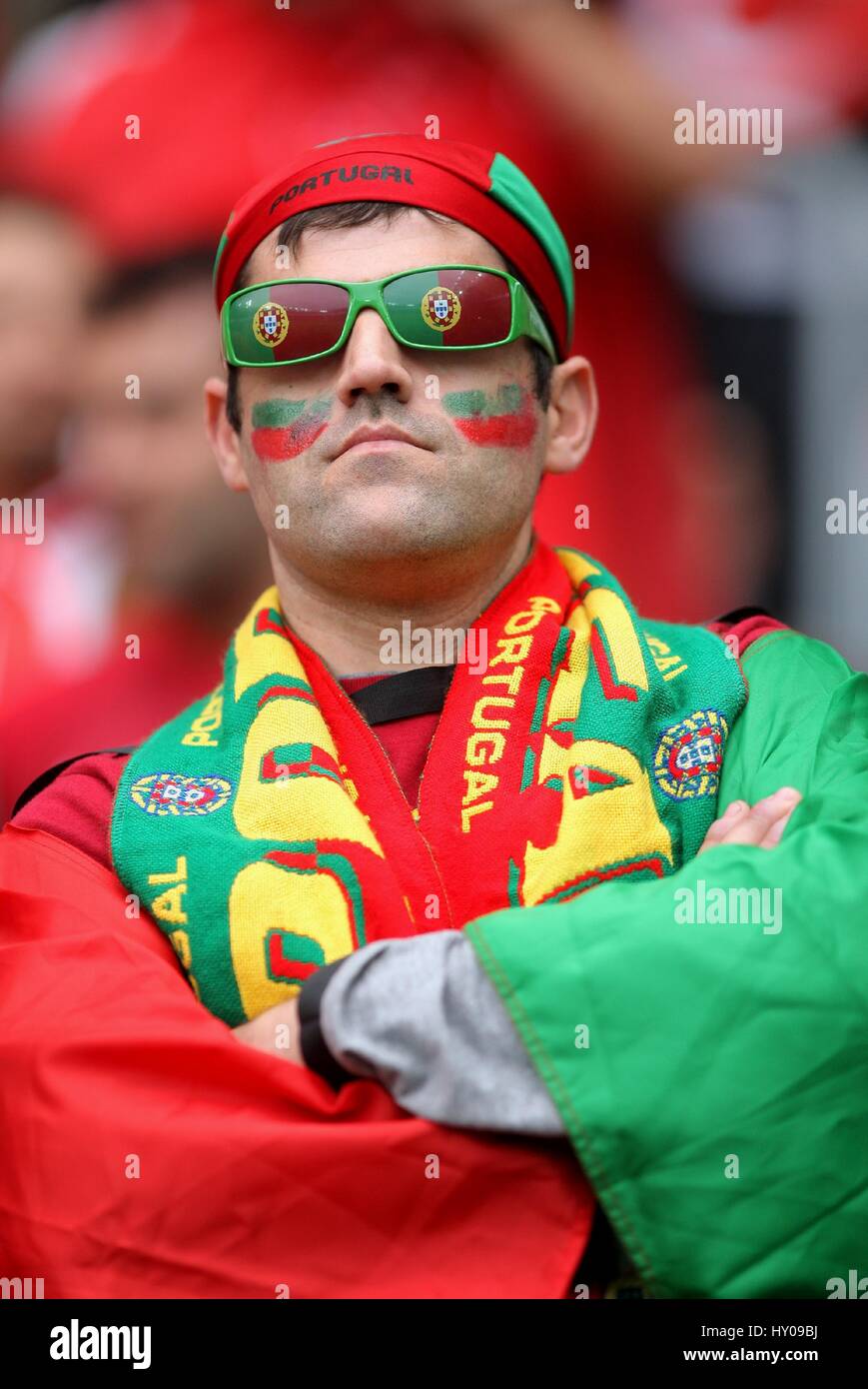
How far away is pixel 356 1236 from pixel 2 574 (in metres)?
2.24

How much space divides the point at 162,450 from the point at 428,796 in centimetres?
164

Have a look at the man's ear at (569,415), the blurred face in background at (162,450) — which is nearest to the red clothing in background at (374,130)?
the blurred face in background at (162,450)

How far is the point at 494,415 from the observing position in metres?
2.74

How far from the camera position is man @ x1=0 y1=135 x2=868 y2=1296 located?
216 cm

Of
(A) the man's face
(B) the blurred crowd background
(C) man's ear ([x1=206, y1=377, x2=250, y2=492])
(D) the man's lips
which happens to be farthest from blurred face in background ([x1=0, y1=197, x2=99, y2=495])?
(D) the man's lips

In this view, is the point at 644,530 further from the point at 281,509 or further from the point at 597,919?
the point at 597,919

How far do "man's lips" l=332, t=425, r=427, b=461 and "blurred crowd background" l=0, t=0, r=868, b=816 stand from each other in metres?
1.27

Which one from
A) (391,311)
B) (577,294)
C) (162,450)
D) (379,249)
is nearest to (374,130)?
(577,294)

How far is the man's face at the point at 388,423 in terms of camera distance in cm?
265

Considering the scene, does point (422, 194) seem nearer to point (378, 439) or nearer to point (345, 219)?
point (345, 219)

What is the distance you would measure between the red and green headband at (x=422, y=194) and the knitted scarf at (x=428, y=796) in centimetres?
55

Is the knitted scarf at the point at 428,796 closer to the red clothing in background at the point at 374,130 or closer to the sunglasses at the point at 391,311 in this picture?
the sunglasses at the point at 391,311

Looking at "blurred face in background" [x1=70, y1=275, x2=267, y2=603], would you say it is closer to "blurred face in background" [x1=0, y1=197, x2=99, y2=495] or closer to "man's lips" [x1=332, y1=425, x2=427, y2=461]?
"blurred face in background" [x1=0, y1=197, x2=99, y2=495]

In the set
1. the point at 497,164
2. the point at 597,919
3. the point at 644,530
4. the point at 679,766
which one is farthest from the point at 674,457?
the point at 597,919
